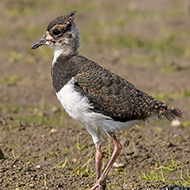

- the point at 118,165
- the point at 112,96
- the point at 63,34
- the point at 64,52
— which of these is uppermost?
the point at 63,34

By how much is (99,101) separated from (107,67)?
21.2 ft

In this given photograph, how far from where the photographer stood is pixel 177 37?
52.1 ft

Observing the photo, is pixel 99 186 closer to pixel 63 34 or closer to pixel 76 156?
pixel 76 156

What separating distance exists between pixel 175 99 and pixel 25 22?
21.5 feet

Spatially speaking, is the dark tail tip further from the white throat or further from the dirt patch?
the white throat

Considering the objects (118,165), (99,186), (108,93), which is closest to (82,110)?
(108,93)

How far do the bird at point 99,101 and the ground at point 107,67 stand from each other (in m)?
0.71

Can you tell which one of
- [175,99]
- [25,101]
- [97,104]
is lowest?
[175,99]

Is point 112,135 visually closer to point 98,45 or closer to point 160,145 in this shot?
point 160,145

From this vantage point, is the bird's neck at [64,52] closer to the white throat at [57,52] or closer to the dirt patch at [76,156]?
the white throat at [57,52]

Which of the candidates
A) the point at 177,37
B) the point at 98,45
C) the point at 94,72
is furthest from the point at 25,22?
the point at 94,72

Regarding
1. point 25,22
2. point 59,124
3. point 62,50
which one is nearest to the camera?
point 62,50

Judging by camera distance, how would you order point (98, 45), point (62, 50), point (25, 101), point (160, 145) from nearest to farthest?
point (62, 50)
point (160, 145)
point (25, 101)
point (98, 45)

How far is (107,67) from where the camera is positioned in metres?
13.4
